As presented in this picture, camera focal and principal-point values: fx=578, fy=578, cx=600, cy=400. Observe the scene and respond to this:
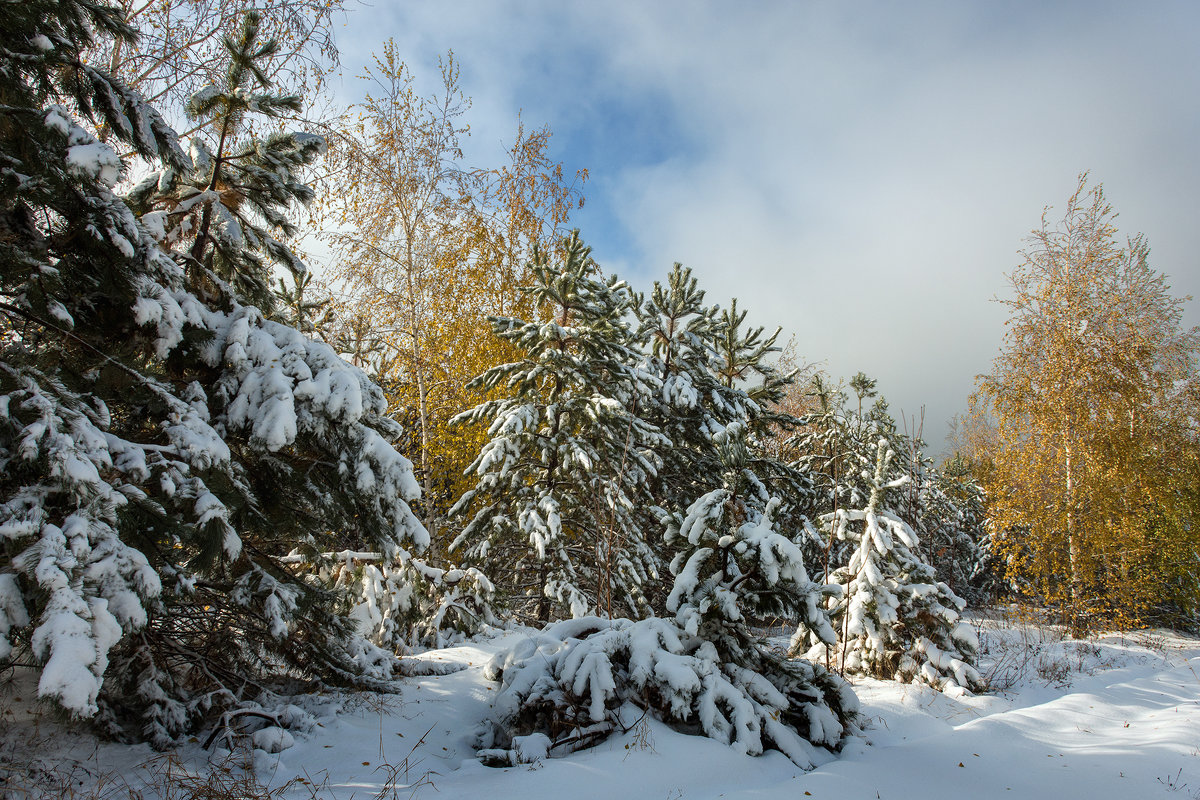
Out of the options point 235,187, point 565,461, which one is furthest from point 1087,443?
point 235,187

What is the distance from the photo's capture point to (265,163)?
4.09m

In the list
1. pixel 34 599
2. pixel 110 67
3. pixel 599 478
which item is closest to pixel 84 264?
pixel 34 599

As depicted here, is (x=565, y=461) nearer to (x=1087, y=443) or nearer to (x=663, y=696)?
(x=663, y=696)

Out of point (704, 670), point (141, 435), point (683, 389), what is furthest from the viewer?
point (683, 389)

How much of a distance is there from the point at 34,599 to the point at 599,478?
19.7 ft

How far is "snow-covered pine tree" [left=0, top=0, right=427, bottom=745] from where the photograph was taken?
82.3 inches

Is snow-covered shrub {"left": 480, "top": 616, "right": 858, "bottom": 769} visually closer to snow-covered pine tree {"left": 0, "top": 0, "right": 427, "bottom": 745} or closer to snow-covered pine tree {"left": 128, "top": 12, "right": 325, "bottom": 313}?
snow-covered pine tree {"left": 0, "top": 0, "right": 427, "bottom": 745}

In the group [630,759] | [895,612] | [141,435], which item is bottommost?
[630,759]

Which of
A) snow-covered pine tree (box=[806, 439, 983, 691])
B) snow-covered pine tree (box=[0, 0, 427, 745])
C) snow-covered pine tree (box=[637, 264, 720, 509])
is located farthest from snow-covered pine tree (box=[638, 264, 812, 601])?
snow-covered pine tree (box=[0, 0, 427, 745])

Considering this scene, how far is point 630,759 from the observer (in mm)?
3238

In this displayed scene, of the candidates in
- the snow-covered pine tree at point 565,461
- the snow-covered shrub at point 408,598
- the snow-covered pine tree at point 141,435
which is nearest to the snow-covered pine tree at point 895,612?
the snow-covered pine tree at point 565,461

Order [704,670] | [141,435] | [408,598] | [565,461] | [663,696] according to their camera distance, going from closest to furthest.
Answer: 1. [141,435]
2. [663,696]
3. [704,670]
4. [408,598]
5. [565,461]

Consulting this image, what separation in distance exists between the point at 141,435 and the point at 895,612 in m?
6.26

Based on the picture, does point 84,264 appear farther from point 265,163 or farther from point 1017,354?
point 1017,354
